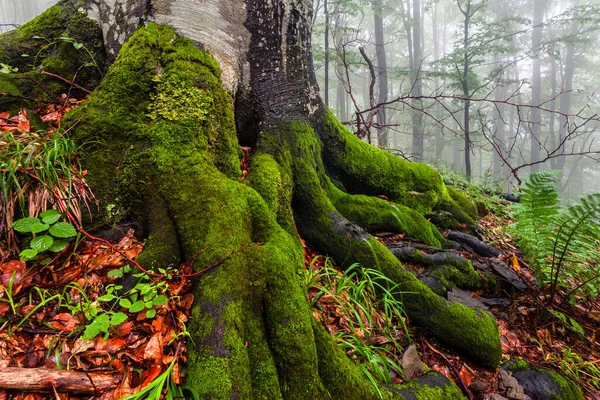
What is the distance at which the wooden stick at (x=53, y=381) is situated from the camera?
115 centimetres

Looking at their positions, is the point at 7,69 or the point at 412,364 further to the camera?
the point at 7,69

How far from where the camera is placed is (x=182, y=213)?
1.96 metres

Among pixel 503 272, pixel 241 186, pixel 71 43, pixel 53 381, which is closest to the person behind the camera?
pixel 53 381

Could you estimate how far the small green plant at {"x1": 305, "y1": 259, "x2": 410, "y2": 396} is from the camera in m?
1.99

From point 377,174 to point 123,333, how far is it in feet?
11.4

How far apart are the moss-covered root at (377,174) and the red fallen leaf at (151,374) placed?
2958mm

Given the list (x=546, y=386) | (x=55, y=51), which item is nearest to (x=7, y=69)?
(x=55, y=51)

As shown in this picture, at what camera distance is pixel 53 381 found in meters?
1.19

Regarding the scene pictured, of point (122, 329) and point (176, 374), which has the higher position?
point (122, 329)

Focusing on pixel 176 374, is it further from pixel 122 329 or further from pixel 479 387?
pixel 479 387

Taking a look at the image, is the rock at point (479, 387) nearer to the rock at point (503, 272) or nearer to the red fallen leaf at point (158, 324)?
the rock at point (503, 272)

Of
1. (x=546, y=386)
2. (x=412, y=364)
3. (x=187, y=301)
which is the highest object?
(x=187, y=301)

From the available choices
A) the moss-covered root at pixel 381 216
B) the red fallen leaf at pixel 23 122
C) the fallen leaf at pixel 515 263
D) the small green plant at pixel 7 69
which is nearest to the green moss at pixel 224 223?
the red fallen leaf at pixel 23 122

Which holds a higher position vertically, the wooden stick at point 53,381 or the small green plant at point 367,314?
the wooden stick at point 53,381
